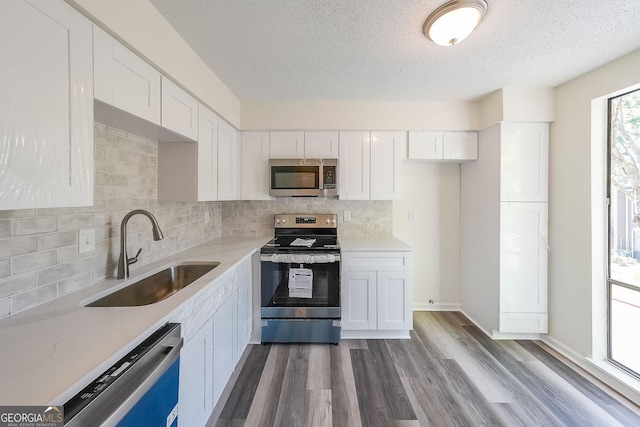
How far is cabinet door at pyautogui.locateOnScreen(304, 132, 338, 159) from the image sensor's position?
2738mm

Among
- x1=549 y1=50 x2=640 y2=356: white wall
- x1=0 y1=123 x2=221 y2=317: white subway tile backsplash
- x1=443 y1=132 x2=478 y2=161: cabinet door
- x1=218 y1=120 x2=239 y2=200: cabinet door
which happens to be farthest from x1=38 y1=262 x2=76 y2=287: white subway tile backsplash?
x1=549 y1=50 x2=640 y2=356: white wall

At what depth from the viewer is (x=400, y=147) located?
2.75m

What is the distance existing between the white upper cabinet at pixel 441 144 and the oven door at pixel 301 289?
1477 millimetres

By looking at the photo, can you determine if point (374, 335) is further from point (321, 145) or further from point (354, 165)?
point (321, 145)

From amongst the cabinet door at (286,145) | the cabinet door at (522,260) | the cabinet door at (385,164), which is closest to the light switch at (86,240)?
the cabinet door at (286,145)

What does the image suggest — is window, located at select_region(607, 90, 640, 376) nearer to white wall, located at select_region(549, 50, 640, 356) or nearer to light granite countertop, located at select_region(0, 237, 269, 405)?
white wall, located at select_region(549, 50, 640, 356)

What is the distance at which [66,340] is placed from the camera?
84 centimetres

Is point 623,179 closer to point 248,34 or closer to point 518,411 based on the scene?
point 518,411

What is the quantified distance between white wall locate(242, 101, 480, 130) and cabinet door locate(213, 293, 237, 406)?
1804mm

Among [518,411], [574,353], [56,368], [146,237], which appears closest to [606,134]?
[574,353]

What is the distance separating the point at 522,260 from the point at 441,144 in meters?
1.37

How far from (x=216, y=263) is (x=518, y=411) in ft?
7.32

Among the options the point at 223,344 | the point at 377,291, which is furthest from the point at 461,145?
the point at 223,344

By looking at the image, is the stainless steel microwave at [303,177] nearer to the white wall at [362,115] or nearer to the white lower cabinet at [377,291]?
the white wall at [362,115]
